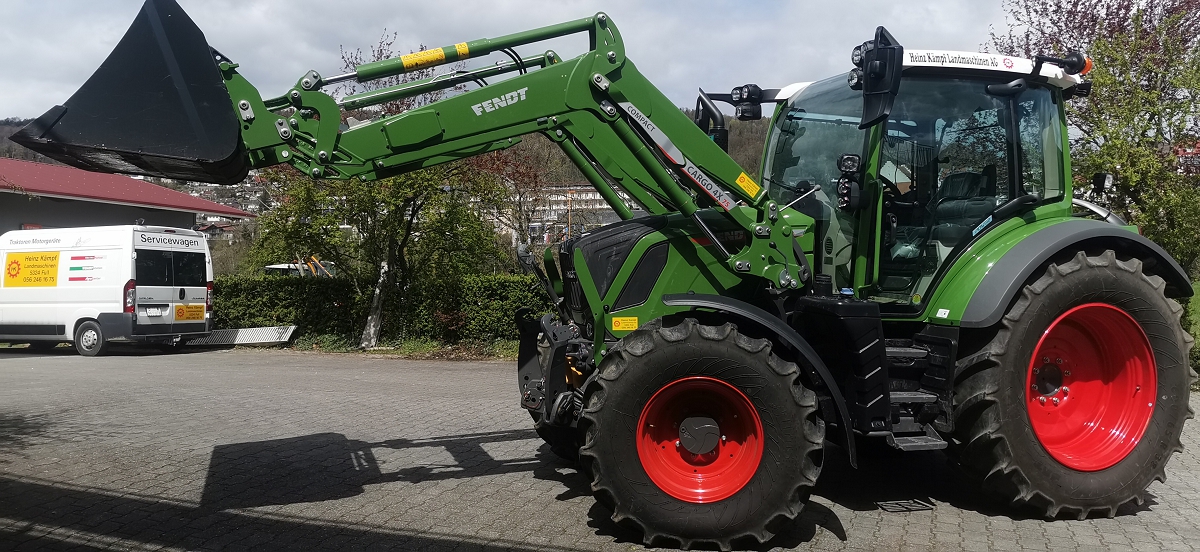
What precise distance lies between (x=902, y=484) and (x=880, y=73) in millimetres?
2891

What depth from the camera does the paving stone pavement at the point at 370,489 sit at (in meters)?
4.57

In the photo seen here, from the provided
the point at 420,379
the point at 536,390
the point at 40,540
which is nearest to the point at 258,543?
the point at 40,540

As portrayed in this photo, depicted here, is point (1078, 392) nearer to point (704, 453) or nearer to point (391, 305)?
point (704, 453)

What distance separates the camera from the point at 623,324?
16.5 feet

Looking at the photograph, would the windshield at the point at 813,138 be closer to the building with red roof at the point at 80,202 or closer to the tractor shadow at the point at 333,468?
the tractor shadow at the point at 333,468

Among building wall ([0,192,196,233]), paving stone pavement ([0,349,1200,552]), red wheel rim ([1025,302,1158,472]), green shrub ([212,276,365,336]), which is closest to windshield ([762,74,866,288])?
red wheel rim ([1025,302,1158,472])

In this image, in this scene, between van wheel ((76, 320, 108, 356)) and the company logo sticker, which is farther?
van wheel ((76, 320, 108, 356))

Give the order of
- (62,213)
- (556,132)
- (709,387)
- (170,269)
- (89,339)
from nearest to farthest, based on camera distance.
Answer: (709,387)
(556,132)
(89,339)
(170,269)
(62,213)

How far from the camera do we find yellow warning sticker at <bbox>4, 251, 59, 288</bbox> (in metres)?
14.9

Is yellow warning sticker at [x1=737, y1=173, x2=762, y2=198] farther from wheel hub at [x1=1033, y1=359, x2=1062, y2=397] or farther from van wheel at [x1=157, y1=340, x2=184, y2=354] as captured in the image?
van wheel at [x1=157, y1=340, x2=184, y2=354]

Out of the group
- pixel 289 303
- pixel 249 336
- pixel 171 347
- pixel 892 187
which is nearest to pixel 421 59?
pixel 892 187

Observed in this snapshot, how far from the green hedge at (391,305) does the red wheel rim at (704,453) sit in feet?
30.1

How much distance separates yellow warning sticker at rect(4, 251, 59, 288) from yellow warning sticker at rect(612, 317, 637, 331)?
13.9 m

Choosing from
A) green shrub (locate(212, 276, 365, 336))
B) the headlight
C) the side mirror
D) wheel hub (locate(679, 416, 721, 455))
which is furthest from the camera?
green shrub (locate(212, 276, 365, 336))
